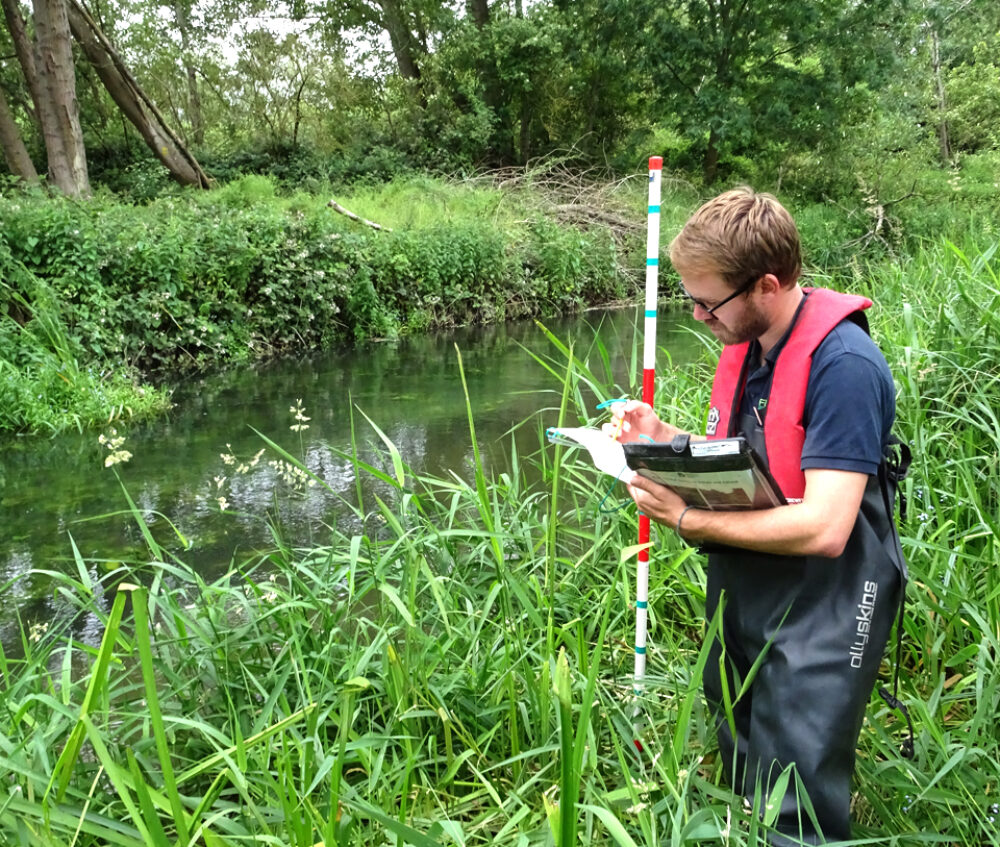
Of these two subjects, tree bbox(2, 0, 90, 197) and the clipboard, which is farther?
tree bbox(2, 0, 90, 197)

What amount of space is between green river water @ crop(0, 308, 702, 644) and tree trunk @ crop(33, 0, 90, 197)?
17.3 feet

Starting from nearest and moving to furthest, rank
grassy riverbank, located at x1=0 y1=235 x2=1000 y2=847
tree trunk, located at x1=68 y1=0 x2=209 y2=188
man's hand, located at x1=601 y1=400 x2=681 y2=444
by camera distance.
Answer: grassy riverbank, located at x1=0 y1=235 x2=1000 y2=847
man's hand, located at x1=601 y1=400 x2=681 y2=444
tree trunk, located at x1=68 y1=0 x2=209 y2=188

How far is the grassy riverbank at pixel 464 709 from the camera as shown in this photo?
5.14ft

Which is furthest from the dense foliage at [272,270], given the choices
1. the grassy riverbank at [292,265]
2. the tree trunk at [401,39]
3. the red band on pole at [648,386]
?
the tree trunk at [401,39]

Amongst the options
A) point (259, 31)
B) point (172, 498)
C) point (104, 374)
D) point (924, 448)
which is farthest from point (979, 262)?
point (259, 31)

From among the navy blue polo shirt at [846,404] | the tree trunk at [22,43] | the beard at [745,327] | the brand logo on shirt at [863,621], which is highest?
the tree trunk at [22,43]

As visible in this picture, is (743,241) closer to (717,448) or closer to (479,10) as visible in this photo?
(717,448)

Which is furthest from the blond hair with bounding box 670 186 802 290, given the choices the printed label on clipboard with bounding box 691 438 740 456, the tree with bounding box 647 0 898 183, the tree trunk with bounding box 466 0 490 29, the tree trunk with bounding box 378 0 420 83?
the tree trunk with bounding box 466 0 490 29

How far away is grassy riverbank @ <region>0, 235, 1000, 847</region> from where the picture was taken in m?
1.57

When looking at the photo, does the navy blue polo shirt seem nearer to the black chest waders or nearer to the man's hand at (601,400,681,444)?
the black chest waders

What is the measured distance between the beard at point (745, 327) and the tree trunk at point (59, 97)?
38.0 feet

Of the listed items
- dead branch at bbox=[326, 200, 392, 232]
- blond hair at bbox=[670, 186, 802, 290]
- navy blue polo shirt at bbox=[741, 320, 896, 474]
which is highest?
blond hair at bbox=[670, 186, 802, 290]

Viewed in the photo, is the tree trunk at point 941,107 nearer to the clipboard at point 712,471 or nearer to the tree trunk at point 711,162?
the tree trunk at point 711,162

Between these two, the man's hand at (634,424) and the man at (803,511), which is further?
the man's hand at (634,424)
